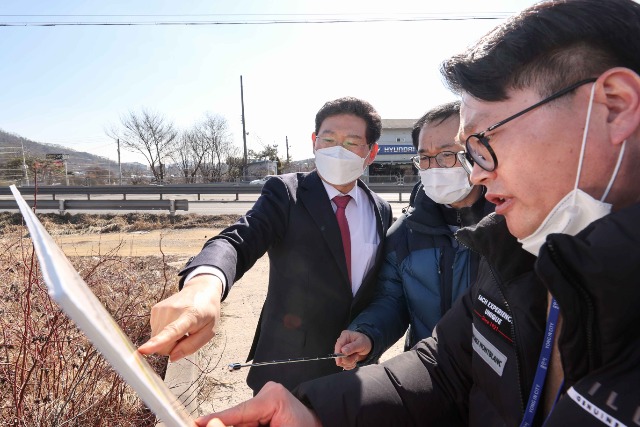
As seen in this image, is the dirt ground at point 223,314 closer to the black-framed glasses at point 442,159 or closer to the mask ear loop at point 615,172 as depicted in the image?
the black-framed glasses at point 442,159

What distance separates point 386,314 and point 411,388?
29.3 inches

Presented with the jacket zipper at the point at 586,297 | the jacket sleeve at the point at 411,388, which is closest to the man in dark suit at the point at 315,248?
the jacket sleeve at the point at 411,388

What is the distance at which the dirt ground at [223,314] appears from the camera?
3664 millimetres

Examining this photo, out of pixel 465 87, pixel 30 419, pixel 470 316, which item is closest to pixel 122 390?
pixel 30 419

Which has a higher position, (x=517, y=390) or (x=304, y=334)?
(x=517, y=390)

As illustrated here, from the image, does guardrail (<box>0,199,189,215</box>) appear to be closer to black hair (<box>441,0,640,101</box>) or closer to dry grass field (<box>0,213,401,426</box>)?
dry grass field (<box>0,213,401,426</box>)

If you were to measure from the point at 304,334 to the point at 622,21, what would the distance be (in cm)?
198

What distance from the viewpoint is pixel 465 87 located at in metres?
1.23

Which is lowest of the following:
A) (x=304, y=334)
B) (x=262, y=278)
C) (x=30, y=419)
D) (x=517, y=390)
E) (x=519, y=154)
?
(x=262, y=278)

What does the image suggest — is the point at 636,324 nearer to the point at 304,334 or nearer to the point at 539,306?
the point at 539,306

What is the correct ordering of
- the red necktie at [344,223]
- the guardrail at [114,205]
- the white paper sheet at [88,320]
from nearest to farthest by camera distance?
1. the white paper sheet at [88,320]
2. the red necktie at [344,223]
3. the guardrail at [114,205]

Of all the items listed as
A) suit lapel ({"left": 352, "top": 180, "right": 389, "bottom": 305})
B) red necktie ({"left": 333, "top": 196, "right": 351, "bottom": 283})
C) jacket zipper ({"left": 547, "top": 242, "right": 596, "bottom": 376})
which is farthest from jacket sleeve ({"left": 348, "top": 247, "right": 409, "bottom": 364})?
jacket zipper ({"left": 547, "top": 242, "right": 596, "bottom": 376})

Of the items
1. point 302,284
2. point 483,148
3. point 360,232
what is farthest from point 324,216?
point 483,148

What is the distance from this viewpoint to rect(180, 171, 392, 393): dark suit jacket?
2.36 meters
